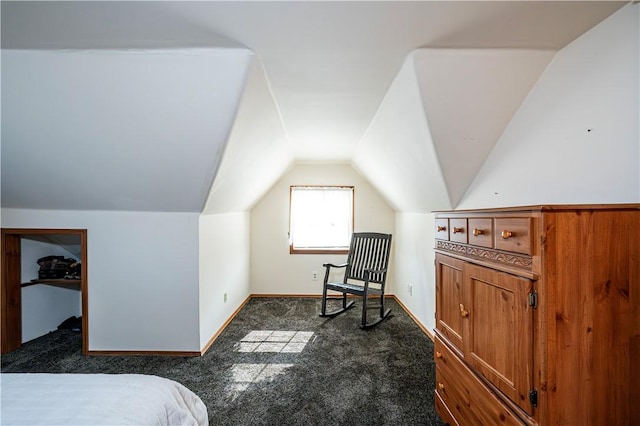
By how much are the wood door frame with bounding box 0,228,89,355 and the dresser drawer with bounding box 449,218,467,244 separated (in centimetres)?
301

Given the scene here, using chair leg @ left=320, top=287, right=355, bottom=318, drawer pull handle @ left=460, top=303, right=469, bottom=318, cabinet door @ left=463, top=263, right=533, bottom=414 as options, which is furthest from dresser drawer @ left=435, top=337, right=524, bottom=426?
chair leg @ left=320, top=287, right=355, bottom=318

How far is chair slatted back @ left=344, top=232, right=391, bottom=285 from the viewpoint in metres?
Answer: 3.76

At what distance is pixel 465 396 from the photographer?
1.49 metres

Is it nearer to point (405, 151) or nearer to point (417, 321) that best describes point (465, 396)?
point (405, 151)

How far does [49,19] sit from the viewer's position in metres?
1.35

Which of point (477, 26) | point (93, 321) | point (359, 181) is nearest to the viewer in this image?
point (477, 26)

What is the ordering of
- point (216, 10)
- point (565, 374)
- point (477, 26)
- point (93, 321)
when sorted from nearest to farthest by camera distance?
point (565, 374)
point (216, 10)
point (477, 26)
point (93, 321)

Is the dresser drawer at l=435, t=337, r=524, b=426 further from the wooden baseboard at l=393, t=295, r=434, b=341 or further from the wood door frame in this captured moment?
the wood door frame

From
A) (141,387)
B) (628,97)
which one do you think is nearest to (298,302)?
(141,387)

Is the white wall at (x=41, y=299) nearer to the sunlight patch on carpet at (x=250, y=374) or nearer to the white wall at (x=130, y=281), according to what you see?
the white wall at (x=130, y=281)

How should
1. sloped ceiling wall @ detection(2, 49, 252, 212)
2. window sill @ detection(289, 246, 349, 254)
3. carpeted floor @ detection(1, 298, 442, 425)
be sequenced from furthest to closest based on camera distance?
window sill @ detection(289, 246, 349, 254) < carpeted floor @ detection(1, 298, 442, 425) < sloped ceiling wall @ detection(2, 49, 252, 212)

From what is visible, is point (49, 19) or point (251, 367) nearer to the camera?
point (49, 19)

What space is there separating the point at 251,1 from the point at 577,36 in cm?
159

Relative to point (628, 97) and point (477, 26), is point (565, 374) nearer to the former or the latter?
point (628, 97)
